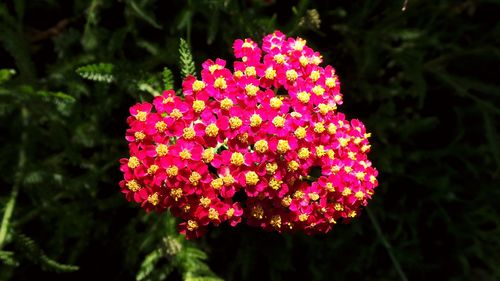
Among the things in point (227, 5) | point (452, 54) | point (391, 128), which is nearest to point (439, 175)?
point (391, 128)

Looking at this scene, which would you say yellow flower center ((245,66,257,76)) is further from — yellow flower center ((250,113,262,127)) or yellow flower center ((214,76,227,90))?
yellow flower center ((250,113,262,127))

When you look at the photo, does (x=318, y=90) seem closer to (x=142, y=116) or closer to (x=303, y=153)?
(x=303, y=153)

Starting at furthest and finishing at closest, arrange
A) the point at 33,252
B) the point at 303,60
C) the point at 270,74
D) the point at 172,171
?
the point at 33,252, the point at 303,60, the point at 270,74, the point at 172,171

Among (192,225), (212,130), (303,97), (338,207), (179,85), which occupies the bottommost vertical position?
(192,225)

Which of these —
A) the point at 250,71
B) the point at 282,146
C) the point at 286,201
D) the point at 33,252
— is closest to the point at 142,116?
the point at 250,71

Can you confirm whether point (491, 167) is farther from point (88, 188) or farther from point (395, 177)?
point (88, 188)

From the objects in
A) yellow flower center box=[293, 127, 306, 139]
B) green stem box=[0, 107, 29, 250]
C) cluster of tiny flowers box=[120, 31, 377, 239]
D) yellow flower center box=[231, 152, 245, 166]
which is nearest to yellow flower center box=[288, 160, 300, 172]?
cluster of tiny flowers box=[120, 31, 377, 239]
